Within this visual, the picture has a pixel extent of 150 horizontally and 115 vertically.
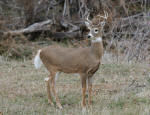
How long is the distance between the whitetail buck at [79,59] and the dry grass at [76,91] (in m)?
0.37

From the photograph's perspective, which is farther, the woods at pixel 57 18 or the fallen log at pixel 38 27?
the fallen log at pixel 38 27

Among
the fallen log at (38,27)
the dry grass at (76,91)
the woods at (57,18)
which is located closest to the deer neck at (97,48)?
the dry grass at (76,91)

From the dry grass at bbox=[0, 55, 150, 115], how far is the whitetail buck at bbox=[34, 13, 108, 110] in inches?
14.5

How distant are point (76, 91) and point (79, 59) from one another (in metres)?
1.25

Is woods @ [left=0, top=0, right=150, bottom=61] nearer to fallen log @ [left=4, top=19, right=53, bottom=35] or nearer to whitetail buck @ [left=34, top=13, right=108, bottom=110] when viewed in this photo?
fallen log @ [left=4, top=19, right=53, bottom=35]

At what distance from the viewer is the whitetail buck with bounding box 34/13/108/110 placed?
21.0 feet

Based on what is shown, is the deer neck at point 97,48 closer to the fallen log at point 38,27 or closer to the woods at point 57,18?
the woods at point 57,18

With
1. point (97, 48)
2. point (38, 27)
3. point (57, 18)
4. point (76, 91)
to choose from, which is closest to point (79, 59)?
point (97, 48)

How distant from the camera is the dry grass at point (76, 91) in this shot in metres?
6.16

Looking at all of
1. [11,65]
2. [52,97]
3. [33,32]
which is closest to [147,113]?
[52,97]

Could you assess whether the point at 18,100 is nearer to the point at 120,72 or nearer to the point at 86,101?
the point at 86,101

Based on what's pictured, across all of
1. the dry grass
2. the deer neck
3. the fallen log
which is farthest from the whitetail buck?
the fallen log

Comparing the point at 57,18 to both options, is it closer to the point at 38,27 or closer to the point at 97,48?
the point at 38,27

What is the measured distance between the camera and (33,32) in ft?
48.5
